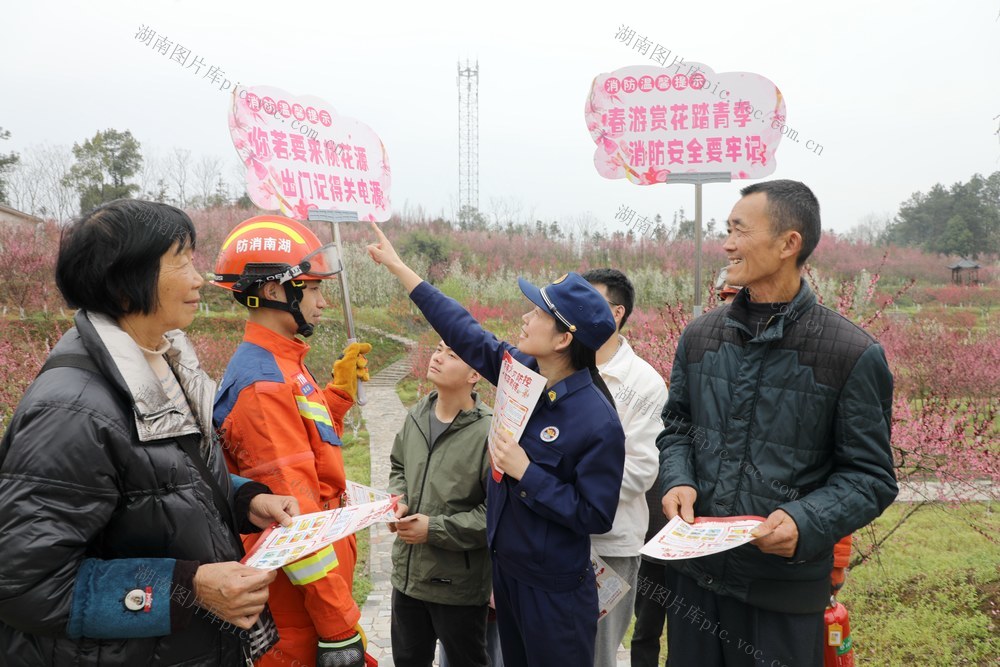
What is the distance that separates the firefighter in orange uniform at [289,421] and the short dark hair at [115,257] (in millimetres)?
567

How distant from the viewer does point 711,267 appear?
14281mm

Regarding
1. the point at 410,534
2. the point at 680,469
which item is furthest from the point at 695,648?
the point at 410,534

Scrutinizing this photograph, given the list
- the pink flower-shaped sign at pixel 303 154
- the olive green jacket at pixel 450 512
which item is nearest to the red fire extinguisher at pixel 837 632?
the olive green jacket at pixel 450 512

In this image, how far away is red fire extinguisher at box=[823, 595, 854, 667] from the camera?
2430 mm

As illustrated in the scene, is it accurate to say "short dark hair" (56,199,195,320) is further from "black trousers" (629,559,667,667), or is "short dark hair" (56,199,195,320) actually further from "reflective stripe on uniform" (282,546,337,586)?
"black trousers" (629,559,667,667)

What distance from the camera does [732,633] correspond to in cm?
202

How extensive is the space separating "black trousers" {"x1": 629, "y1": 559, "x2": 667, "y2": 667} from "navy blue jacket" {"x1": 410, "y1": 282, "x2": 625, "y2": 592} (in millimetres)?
1203

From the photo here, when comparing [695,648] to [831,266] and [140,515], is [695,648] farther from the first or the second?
[831,266]

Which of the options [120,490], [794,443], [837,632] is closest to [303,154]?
[120,490]

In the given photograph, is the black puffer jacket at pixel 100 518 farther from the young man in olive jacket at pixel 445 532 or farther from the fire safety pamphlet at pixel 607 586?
the fire safety pamphlet at pixel 607 586

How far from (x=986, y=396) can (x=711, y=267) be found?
6576 millimetres

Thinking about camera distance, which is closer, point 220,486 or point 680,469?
point 220,486

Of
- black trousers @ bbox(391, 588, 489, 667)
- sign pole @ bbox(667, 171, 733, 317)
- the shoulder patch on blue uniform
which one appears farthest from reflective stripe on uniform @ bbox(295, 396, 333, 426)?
sign pole @ bbox(667, 171, 733, 317)

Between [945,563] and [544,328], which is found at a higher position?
[544,328]
